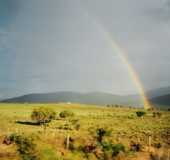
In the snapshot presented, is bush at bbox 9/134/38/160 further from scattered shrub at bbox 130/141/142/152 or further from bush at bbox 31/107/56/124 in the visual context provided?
bush at bbox 31/107/56/124

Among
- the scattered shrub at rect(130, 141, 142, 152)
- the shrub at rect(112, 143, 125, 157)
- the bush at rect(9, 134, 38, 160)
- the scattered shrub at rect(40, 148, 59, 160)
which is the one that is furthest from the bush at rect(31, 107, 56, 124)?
the scattered shrub at rect(40, 148, 59, 160)

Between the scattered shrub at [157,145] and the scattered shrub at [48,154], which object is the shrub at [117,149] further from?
the scattered shrub at [48,154]

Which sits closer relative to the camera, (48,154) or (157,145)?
(48,154)

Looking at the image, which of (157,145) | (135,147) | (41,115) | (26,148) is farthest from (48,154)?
(41,115)

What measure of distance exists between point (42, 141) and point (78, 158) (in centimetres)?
460

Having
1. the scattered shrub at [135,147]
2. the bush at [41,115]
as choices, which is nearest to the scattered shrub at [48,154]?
the scattered shrub at [135,147]

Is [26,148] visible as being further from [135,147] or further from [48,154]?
[135,147]

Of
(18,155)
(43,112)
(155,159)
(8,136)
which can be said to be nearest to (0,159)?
(18,155)

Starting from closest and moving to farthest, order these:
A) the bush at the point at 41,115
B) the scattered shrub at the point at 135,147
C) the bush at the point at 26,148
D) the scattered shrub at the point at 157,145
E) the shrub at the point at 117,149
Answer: the bush at the point at 26,148 < the shrub at the point at 117,149 < the scattered shrub at the point at 135,147 < the scattered shrub at the point at 157,145 < the bush at the point at 41,115

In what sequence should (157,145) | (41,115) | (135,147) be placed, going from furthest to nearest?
(41,115) → (157,145) → (135,147)

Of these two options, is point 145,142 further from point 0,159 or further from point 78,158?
point 0,159

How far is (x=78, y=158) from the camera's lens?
3142 cm

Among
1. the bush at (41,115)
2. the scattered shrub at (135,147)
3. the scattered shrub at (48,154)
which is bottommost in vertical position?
the scattered shrub at (48,154)

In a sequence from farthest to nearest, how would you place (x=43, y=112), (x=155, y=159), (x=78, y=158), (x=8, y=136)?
(x=43, y=112)
(x=8, y=136)
(x=155, y=159)
(x=78, y=158)
